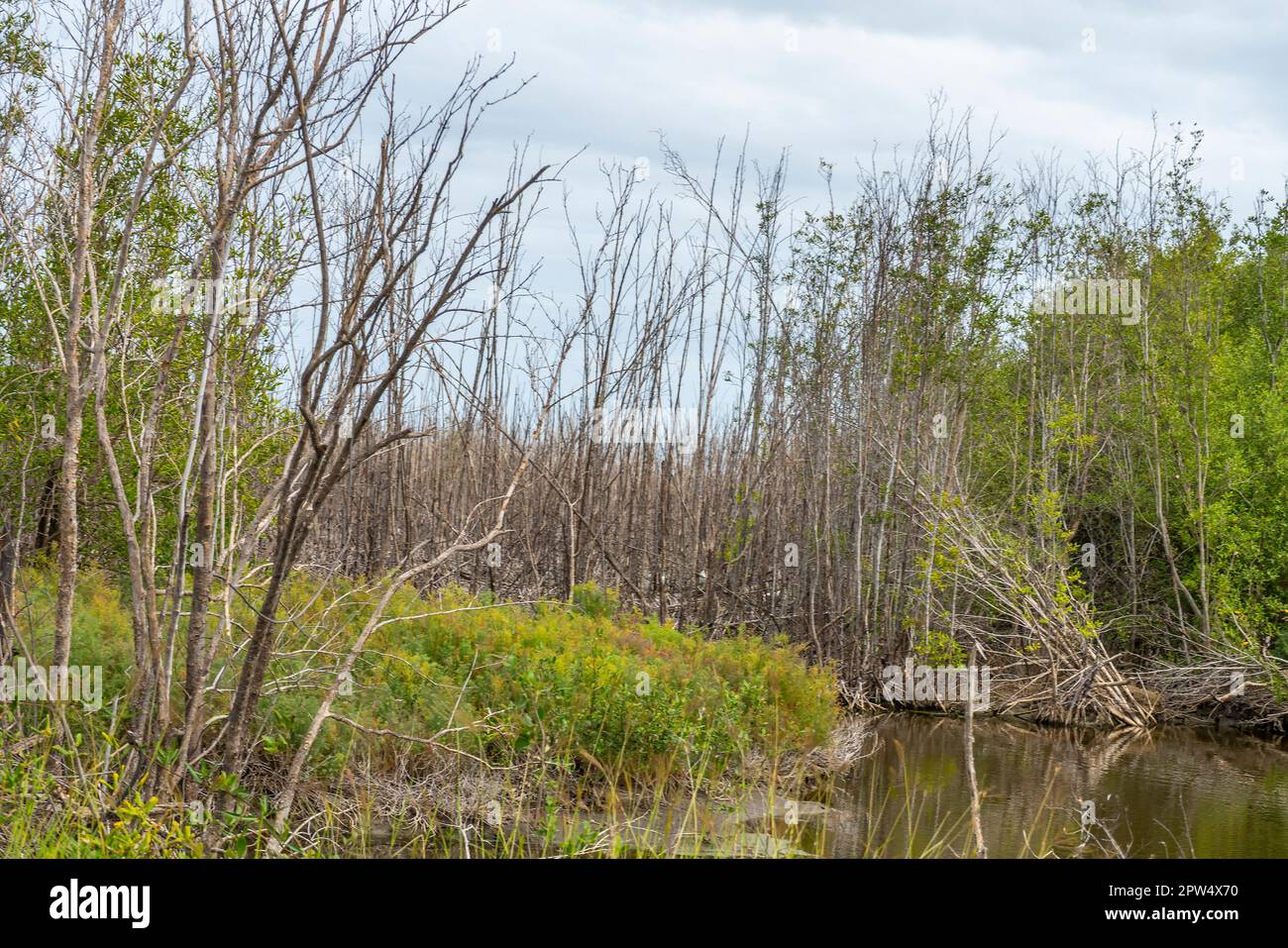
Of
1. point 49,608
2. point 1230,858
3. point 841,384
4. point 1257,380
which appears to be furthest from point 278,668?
point 1257,380

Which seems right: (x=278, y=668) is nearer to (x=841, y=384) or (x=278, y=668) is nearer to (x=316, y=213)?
(x=316, y=213)

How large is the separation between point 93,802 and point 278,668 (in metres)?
1.85

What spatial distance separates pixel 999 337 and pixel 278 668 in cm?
934

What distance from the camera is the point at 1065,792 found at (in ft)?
26.2

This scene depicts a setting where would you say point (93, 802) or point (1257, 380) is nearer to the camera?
point (93, 802)

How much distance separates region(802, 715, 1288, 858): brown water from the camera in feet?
21.2

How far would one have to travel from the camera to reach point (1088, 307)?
42.9 ft

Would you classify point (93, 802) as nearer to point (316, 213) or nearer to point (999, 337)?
point (316, 213)

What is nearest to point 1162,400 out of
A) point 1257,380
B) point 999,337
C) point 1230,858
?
point 1257,380

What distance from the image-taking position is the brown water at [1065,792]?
645 centimetres
